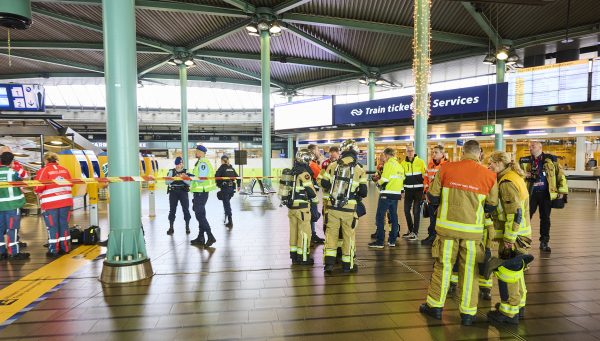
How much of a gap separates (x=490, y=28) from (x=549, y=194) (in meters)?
12.1

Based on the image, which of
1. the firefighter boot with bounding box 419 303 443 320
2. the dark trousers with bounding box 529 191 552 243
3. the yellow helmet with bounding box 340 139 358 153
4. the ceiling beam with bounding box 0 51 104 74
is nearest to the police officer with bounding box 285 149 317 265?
the yellow helmet with bounding box 340 139 358 153

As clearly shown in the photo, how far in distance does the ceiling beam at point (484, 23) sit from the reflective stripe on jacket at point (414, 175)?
9.47m

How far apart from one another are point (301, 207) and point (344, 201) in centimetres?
72

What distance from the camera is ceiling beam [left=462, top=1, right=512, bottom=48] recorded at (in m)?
13.5

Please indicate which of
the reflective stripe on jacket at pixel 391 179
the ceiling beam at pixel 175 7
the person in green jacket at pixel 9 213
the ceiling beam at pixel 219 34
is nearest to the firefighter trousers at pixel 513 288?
the reflective stripe on jacket at pixel 391 179

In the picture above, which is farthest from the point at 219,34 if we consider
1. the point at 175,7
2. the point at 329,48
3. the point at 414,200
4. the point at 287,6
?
the point at 414,200

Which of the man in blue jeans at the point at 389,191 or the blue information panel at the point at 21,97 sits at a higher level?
the blue information panel at the point at 21,97

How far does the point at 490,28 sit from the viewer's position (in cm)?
1491

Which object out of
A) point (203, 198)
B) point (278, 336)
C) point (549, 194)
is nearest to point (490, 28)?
point (549, 194)

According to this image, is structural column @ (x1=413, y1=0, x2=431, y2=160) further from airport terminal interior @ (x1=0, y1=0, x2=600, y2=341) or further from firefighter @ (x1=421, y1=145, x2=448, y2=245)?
firefighter @ (x1=421, y1=145, x2=448, y2=245)

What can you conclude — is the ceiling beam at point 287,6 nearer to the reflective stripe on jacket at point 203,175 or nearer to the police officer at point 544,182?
the reflective stripe on jacket at point 203,175

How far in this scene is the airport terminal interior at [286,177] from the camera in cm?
335

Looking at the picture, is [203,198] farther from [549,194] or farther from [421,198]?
[549,194]

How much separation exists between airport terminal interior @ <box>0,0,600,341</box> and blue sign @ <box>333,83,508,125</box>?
64 mm
